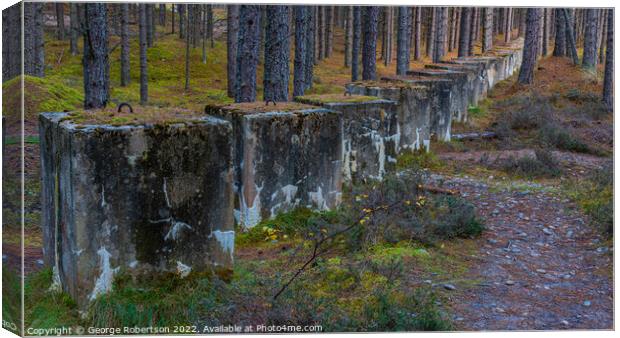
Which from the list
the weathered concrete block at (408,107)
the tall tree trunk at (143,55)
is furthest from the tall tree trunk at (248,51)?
the tall tree trunk at (143,55)

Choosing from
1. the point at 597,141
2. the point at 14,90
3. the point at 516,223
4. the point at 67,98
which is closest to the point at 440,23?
the point at 597,141

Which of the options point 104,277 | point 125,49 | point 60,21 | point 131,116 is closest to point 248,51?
point 131,116

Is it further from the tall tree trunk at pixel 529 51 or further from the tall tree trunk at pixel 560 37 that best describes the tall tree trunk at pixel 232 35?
the tall tree trunk at pixel 560 37

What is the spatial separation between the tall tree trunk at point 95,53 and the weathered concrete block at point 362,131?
8.01 feet

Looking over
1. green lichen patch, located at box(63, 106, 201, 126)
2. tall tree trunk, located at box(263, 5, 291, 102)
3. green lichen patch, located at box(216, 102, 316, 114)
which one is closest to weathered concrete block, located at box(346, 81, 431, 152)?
tall tree trunk, located at box(263, 5, 291, 102)

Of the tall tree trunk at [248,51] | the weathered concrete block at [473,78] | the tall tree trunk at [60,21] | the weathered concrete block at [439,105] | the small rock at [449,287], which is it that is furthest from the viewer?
the tall tree trunk at [60,21]

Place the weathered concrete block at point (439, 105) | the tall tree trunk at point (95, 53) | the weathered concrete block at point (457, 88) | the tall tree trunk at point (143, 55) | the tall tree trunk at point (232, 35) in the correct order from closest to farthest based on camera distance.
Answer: the tall tree trunk at point (95, 53)
the weathered concrete block at point (439, 105)
the weathered concrete block at point (457, 88)
the tall tree trunk at point (232, 35)
the tall tree trunk at point (143, 55)

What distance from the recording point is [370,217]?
6.66 metres

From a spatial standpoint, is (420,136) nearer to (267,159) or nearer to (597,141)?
(597,141)

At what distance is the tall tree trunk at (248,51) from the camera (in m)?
11.1

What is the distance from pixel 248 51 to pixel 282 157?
188 inches

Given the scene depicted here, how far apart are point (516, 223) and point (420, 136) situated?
12.3 ft

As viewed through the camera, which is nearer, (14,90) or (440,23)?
(14,90)

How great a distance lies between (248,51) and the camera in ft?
37.3
